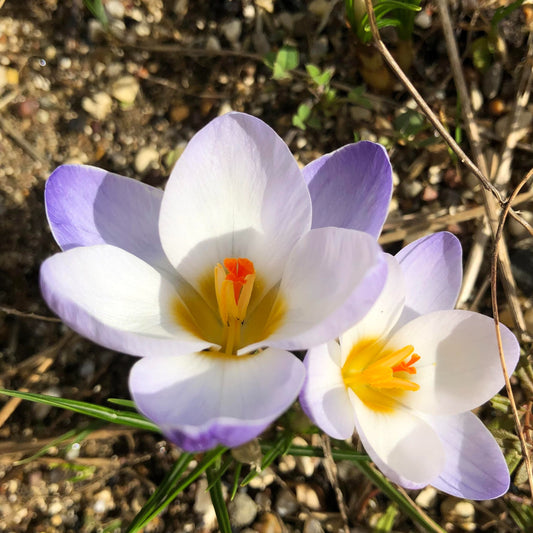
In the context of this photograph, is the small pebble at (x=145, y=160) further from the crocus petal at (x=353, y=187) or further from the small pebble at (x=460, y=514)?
the small pebble at (x=460, y=514)

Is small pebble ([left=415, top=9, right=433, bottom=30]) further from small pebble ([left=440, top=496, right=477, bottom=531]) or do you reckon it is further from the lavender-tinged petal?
small pebble ([left=440, top=496, right=477, bottom=531])

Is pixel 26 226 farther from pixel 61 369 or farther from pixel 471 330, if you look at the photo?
pixel 471 330

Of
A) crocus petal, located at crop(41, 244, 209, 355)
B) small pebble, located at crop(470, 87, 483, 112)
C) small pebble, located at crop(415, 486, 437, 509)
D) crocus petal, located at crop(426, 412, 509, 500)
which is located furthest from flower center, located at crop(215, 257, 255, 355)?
small pebble, located at crop(470, 87, 483, 112)

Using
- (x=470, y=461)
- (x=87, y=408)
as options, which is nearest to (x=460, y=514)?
(x=470, y=461)

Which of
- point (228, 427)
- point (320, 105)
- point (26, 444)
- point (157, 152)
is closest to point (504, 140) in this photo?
point (320, 105)

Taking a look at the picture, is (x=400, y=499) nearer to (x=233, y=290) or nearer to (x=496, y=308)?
(x=496, y=308)
